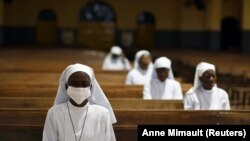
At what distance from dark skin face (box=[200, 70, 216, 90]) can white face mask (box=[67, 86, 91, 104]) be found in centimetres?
193

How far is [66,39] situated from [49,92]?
18.3 m

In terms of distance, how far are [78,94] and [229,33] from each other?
21815mm

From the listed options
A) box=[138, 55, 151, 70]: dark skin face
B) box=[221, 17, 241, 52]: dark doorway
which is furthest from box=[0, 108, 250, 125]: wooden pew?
box=[221, 17, 241, 52]: dark doorway

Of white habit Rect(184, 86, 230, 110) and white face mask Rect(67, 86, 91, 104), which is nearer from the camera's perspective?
white face mask Rect(67, 86, 91, 104)

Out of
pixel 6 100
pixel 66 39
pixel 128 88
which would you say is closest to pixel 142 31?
pixel 66 39

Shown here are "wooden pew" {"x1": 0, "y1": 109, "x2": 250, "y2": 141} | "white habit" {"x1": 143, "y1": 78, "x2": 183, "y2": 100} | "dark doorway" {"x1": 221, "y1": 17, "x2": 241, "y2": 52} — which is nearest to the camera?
"wooden pew" {"x1": 0, "y1": 109, "x2": 250, "y2": 141}

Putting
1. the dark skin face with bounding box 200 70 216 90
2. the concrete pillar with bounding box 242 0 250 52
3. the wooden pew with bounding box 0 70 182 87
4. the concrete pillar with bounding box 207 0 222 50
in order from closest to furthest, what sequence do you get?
the dark skin face with bounding box 200 70 216 90, the wooden pew with bounding box 0 70 182 87, the concrete pillar with bounding box 242 0 250 52, the concrete pillar with bounding box 207 0 222 50

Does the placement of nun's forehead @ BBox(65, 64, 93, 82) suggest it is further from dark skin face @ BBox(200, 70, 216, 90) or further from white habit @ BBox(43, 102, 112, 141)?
dark skin face @ BBox(200, 70, 216, 90)

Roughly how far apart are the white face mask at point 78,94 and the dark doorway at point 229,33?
21.1 meters

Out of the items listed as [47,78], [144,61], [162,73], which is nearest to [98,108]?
[162,73]

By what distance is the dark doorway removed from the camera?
24.2 m

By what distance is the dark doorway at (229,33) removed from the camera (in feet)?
79.3

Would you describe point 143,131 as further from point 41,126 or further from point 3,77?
point 3,77

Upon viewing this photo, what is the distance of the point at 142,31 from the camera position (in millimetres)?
25297
